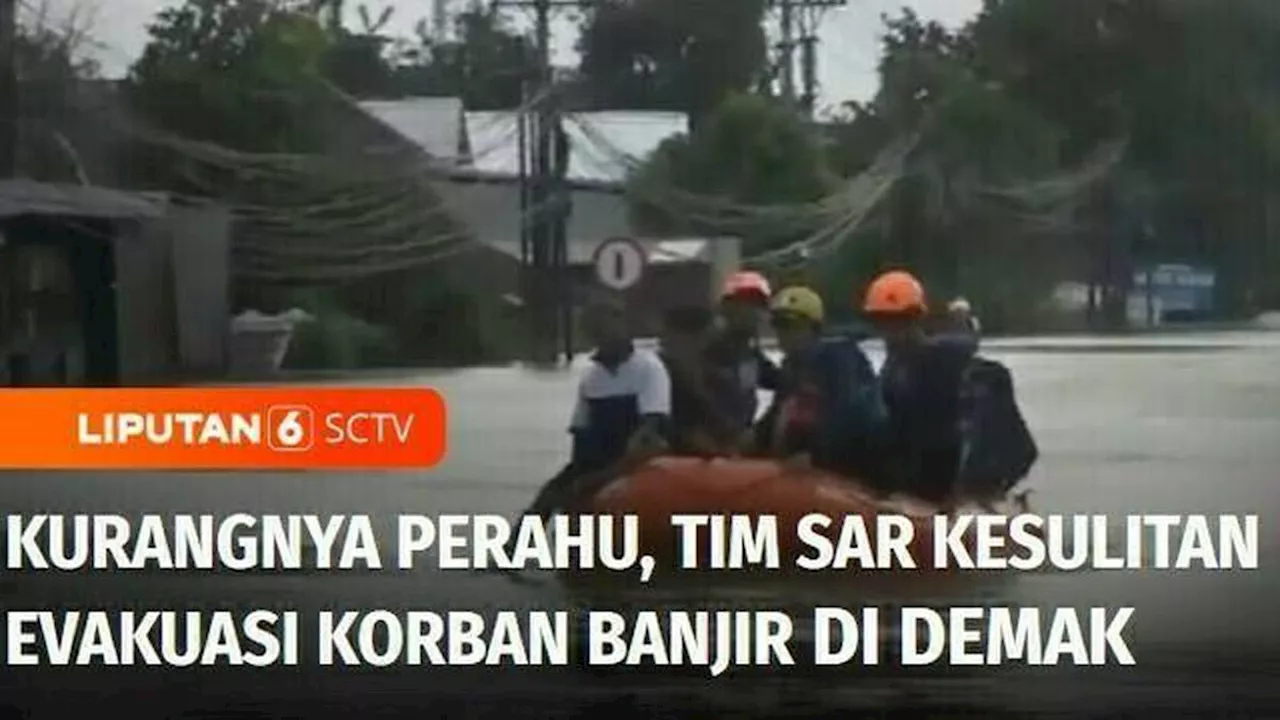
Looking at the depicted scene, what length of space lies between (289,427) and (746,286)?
2.63 ft

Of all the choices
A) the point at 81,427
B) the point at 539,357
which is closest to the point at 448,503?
the point at 539,357

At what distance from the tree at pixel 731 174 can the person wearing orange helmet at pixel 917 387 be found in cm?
21

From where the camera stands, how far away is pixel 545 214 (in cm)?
504

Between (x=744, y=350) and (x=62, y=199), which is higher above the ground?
(x=62, y=199)

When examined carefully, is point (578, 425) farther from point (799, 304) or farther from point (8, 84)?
point (8, 84)

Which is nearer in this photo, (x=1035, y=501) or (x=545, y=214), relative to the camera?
(x=1035, y=501)

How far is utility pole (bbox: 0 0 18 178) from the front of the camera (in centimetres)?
497

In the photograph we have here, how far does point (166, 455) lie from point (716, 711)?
3.35ft

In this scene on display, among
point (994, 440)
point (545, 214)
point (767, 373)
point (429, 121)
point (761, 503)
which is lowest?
point (761, 503)

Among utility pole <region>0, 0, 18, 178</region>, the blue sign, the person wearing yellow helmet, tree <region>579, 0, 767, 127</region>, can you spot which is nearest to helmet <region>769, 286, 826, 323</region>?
the person wearing yellow helmet

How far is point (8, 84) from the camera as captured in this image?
4980 millimetres

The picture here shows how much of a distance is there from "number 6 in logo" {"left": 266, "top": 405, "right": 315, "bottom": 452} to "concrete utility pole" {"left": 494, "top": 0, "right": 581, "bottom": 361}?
0.40 m

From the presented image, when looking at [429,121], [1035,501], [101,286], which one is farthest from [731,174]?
[101,286]

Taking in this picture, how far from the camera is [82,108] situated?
5.00 m
